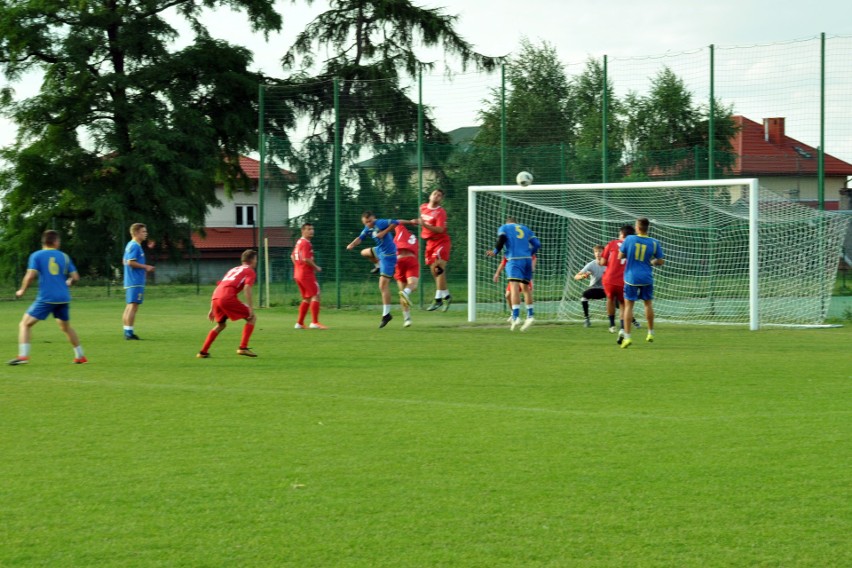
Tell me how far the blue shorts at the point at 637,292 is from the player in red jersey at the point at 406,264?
481cm

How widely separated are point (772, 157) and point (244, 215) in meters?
42.7

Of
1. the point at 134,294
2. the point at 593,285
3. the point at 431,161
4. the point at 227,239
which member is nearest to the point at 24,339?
the point at 134,294

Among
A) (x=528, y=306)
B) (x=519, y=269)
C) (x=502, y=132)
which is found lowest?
(x=528, y=306)

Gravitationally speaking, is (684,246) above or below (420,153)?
below

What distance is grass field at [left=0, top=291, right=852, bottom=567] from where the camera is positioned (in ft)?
17.7

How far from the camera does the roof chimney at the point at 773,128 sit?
69.1ft

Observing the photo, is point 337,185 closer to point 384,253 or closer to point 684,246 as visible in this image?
point 384,253

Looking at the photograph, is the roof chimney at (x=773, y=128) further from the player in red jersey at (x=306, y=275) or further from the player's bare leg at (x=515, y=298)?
the player in red jersey at (x=306, y=275)

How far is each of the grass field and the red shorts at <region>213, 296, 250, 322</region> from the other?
61 centimetres

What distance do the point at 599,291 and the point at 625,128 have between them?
6.77 m

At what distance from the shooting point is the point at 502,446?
311 inches

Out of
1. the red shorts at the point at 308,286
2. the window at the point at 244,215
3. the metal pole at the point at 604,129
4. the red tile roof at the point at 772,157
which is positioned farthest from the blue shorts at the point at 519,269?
the window at the point at 244,215

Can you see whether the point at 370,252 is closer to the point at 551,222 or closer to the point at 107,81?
the point at 551,222

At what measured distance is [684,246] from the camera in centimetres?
2200
